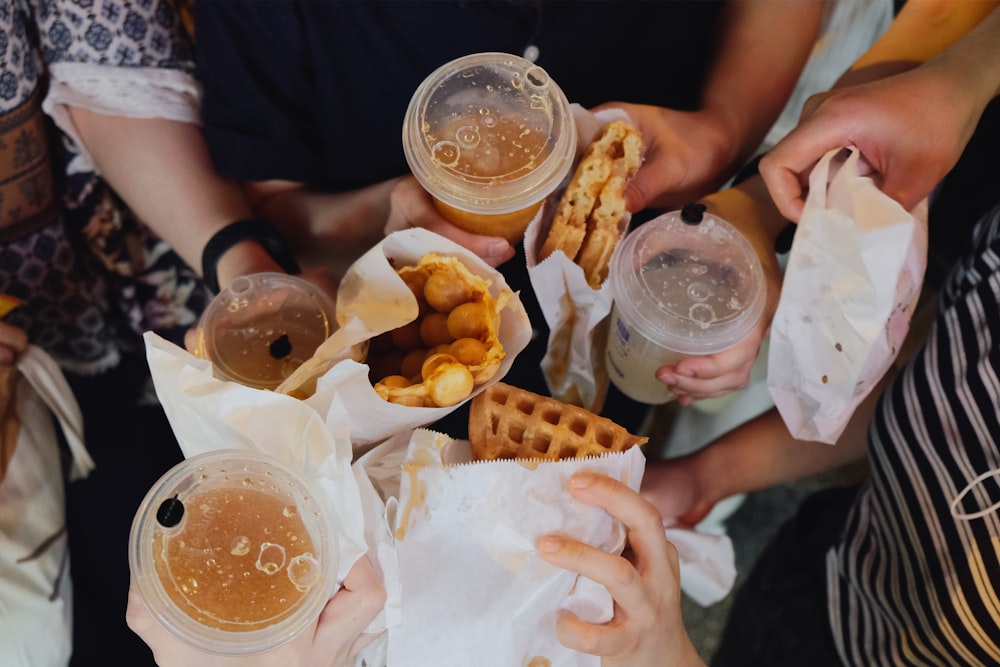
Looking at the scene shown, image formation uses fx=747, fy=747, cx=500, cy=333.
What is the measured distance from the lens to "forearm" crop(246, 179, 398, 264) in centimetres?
119

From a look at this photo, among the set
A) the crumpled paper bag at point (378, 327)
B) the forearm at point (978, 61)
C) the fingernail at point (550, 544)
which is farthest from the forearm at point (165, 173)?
the forearm at point (978, 61)

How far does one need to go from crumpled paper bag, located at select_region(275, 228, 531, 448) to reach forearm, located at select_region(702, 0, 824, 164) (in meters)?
0.57

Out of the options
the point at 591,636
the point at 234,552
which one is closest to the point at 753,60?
the point at 591,636

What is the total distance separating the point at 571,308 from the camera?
992 millimetres

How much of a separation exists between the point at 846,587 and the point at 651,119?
756 millimetres

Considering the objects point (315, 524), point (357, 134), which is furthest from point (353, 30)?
point (315, 524)

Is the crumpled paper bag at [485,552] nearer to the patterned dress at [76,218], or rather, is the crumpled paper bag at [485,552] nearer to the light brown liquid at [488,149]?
the light brown liquid at [488,149]

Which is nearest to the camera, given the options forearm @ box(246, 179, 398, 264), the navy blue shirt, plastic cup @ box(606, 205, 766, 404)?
plastic cup @ box(606, 205, 766, 404)

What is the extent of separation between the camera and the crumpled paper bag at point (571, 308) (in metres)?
0.93

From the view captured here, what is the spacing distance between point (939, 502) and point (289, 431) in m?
0.78

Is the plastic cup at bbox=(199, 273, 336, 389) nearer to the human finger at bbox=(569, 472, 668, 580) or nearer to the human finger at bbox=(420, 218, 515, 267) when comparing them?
the human finger at bbox=(420, 218, 515, 267)

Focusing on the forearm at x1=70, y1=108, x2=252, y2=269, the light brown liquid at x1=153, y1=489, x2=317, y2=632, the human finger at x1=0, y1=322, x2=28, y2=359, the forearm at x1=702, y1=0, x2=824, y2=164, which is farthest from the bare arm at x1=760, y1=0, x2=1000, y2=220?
the human finger at x1=0, y1=322, x2=28, y2=359

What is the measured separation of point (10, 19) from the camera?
1.01 meters

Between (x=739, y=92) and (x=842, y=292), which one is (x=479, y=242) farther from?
(x=739, y=92)
